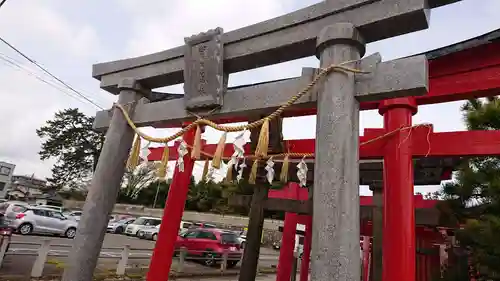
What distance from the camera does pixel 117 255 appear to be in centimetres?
1148

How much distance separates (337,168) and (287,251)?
7097 millimetres

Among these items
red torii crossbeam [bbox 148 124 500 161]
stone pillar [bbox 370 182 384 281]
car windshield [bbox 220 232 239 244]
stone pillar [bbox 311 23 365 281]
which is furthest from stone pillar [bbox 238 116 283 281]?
car windshield [bbox 220 232 239 244]

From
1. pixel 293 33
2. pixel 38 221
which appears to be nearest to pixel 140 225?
pixel 38 221

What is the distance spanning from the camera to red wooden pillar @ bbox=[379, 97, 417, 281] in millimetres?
3945

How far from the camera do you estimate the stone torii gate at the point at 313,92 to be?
203cm

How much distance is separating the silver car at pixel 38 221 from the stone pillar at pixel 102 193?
44.4 ft

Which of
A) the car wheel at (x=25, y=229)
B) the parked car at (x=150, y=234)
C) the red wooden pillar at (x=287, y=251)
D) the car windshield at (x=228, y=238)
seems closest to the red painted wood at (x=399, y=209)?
the red wooden pillar at (x=287, y=251)

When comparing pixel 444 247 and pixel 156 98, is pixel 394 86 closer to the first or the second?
pixel 156 98

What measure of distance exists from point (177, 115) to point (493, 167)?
13.4 feet

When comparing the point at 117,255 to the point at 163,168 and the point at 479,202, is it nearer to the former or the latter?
the point at 163,168

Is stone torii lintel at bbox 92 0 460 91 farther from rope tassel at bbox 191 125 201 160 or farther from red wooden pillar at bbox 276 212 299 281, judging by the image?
red wooden pillar at bbox 276 212 299 281

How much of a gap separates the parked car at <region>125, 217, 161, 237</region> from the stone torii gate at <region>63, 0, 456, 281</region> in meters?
19.0

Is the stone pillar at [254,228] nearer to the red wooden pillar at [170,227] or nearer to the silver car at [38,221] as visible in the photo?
the red wooden pillar at [170,227]

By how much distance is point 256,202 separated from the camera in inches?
267
